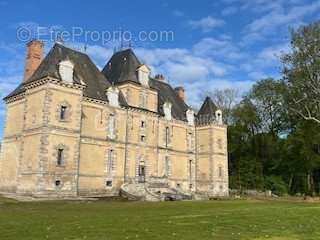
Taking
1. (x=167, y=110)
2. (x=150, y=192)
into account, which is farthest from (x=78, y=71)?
(x=150, y=192)

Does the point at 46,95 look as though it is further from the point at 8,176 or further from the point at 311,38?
the point at 311,38

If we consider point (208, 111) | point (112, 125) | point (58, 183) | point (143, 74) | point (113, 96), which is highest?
point (143, 74)

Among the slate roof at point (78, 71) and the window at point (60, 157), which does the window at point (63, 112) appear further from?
the window at point (60, 157)

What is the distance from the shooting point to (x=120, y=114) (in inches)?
1465

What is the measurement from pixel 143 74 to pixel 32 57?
35.7ft

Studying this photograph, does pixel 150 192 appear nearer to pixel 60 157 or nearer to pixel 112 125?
pixel 112 125

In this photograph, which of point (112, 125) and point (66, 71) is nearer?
point (66, 71)

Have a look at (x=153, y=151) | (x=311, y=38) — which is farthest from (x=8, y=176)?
(x=311, y=38)

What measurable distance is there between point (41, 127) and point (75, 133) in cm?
286

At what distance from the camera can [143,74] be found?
1592 inches

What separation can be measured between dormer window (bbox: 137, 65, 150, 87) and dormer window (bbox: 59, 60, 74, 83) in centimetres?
927

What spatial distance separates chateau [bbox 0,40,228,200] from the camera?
30625 millimetres

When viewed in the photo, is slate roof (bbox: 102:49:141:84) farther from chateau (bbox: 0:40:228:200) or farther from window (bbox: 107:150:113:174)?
window (bbox: 107:150:113:174)

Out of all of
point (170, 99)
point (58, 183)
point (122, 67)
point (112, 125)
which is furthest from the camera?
point (170, 99)
